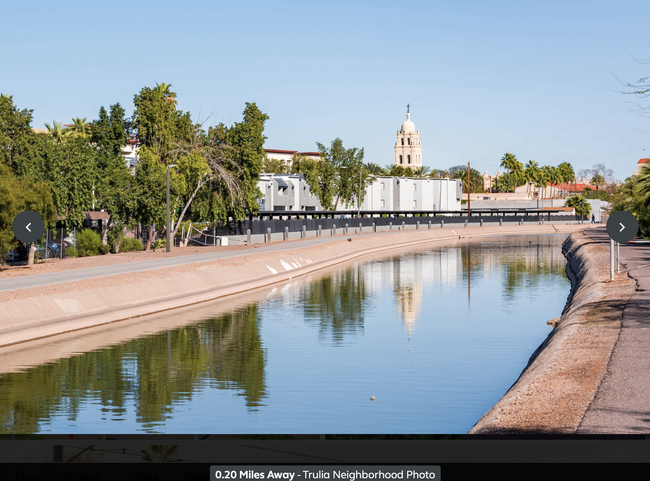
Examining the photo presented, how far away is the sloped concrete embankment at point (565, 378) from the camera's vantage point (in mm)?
11344

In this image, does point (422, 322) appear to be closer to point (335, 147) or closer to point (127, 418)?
point (127, 418)

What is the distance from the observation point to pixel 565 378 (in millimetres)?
14727

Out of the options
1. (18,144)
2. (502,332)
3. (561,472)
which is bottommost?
(502,332)

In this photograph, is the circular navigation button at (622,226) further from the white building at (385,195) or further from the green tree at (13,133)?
the white building at (385,195)

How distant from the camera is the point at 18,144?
50.6 metres

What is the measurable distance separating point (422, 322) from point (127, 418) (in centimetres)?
1621

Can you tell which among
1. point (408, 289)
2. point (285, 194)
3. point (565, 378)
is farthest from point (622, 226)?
point (285, 194)

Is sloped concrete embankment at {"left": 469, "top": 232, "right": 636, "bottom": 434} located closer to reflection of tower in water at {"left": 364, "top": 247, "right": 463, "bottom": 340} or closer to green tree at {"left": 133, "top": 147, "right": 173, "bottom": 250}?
reflection of tower in water at {"left": 364, "top": 247, "right": 463, "bottom": 340}

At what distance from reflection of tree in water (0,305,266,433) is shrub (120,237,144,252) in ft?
117

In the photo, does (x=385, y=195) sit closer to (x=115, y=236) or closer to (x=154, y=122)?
(x=154, y=122)

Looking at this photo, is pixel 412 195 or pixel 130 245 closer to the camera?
pixel 130 245

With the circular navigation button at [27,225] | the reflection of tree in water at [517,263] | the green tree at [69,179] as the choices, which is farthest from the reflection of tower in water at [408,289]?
the green tree at [69,179]

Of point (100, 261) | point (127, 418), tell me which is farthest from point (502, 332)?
point (100, 261)
